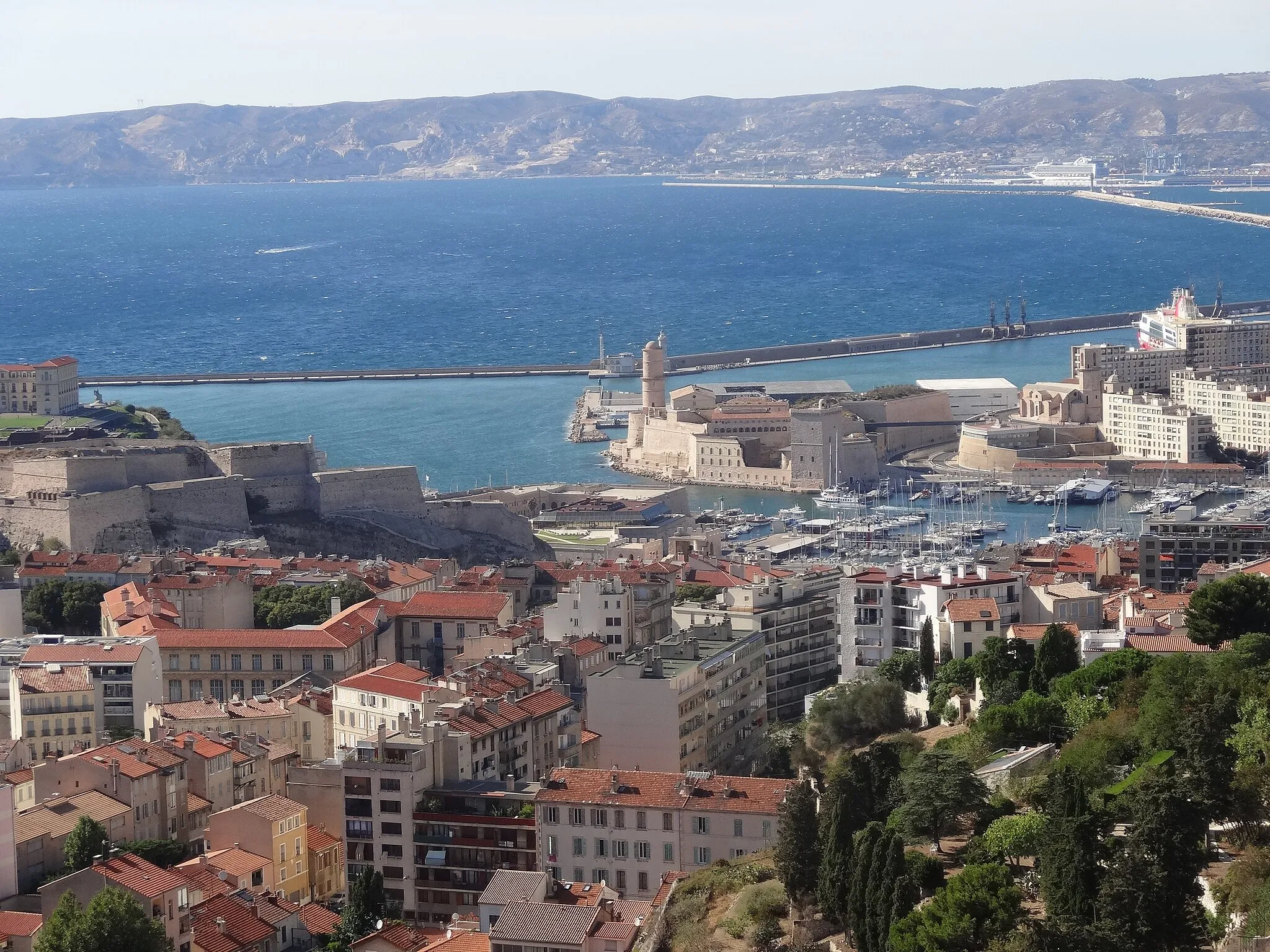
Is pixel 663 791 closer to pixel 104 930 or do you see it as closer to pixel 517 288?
pixel 104 930

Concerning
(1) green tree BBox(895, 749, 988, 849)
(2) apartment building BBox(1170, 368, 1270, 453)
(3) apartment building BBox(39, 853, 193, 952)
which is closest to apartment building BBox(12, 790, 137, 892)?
(3) apartment building BBox(39, 853, 193, 952)

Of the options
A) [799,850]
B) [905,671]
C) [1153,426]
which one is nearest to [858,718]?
[905,671]

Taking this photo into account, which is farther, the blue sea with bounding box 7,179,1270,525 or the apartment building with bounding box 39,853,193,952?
the blue sea with bounding box 7,179,1270,525

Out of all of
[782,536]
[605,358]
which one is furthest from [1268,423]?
[605,358]

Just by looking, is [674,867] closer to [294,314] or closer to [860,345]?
[860,345]

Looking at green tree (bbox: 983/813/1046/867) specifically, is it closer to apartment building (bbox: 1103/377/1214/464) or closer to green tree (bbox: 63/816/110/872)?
green tree (bbox: 63/816/110/872)
